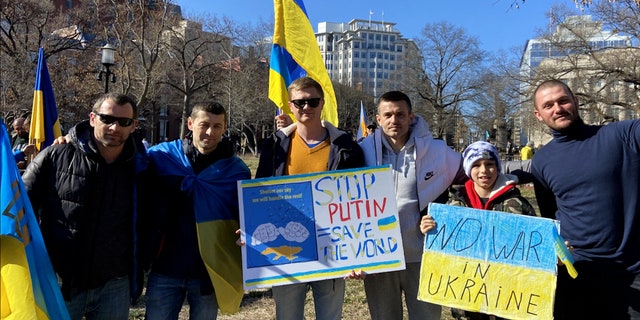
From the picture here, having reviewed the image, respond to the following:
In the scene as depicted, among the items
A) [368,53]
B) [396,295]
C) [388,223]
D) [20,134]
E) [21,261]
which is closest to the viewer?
[21,261]

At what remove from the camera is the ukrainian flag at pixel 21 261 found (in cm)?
230

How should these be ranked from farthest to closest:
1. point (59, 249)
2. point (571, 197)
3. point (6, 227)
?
point (571, 197) → point (59, 249) → point (6, 227)

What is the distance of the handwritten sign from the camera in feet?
9.21

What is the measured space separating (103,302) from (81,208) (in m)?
0.66

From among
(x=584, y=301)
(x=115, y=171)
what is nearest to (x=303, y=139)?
(x=115, y=171)

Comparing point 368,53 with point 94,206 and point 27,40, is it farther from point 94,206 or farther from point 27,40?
point 94,206

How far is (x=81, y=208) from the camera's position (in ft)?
8.73

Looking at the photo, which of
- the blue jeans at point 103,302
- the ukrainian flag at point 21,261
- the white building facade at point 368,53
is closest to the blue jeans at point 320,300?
the blue jeans at point 103,302

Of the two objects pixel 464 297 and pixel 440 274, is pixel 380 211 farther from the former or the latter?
pixel 464 297

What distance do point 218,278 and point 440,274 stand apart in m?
1.54

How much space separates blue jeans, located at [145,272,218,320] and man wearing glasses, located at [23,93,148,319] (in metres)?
0.15

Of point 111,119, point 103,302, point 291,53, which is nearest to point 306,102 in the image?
point 111,119

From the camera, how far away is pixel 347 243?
9.99ft

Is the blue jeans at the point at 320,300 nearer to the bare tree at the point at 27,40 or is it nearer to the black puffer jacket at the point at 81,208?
the black puffer jacket at the point at 81,208
